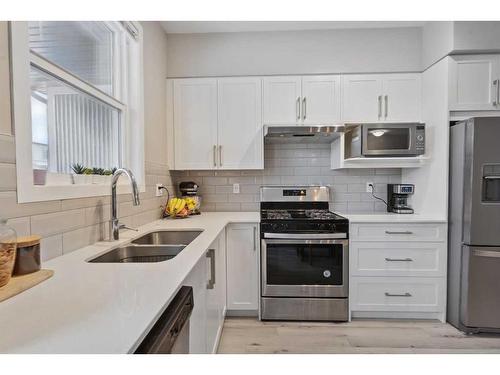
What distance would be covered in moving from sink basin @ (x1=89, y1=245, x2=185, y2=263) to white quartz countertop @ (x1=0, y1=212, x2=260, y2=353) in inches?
11.3

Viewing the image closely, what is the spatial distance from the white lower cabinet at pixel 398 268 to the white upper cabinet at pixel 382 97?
104 cm

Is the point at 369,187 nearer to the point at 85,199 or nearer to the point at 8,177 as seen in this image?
the point at 85,199

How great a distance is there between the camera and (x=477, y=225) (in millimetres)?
2154

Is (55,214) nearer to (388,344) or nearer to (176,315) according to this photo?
(176,315)

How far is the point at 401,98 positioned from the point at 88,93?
262 cm

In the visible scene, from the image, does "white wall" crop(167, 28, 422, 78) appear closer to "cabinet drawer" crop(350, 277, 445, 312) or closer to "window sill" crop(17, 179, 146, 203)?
"window sill" crop(17, 179, 146, 203)

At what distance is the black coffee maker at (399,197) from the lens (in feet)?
9.18

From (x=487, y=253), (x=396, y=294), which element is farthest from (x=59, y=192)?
(x=487, y=253)

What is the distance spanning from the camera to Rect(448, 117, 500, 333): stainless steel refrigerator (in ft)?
6.97

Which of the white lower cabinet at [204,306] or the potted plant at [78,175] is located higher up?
the potted plant at [78,175]

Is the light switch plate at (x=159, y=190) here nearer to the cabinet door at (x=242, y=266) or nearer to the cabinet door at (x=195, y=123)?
the cabinet door at (x=195, y=123)

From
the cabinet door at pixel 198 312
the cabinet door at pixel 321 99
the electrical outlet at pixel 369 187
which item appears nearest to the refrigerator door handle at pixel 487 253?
the electrical outlet at pixel 369 187

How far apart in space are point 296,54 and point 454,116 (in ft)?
4.89

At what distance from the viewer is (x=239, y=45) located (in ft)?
9.25
